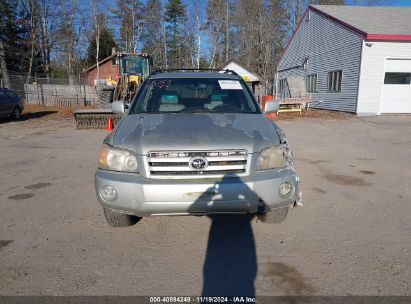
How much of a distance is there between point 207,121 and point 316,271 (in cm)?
183

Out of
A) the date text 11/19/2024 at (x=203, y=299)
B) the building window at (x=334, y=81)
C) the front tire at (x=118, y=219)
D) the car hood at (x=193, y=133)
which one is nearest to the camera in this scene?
the date text 11/19/2024 at (x=203, y=299)

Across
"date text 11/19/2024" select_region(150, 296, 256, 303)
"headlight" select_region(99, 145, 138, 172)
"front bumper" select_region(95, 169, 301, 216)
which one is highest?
"headlight" select_region(99, 145, 138, 172)

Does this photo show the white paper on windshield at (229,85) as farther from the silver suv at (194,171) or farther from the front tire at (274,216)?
the front tire at (274,216)

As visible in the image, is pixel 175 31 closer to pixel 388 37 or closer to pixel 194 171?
pixel 388 37

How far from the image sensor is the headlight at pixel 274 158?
2.99 m

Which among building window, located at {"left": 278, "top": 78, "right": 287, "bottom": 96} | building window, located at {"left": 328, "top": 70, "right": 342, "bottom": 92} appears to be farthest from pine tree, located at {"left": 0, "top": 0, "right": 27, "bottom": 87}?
building window, located at {"left": 328, "top": 70, "right": 342, "bottom": 92}

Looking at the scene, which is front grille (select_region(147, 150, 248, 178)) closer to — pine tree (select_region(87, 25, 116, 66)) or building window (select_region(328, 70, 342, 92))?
building window (select_region(328, 70, 342, 92))

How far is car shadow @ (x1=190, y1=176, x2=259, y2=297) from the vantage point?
2.56 m

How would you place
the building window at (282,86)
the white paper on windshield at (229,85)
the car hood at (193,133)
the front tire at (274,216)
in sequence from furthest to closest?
the building window at (282,86) < the white paper on windshield at (229,85) < the front tire at (274,216) < the car hood at (193,133)

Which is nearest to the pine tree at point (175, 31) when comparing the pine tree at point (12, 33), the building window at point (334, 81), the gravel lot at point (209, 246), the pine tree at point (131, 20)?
the pine tree at point (131, 20)

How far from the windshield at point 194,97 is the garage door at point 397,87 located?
15173 mm

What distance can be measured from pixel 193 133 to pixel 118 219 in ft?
4.11

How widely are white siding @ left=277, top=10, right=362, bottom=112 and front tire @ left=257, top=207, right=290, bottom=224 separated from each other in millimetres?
15635

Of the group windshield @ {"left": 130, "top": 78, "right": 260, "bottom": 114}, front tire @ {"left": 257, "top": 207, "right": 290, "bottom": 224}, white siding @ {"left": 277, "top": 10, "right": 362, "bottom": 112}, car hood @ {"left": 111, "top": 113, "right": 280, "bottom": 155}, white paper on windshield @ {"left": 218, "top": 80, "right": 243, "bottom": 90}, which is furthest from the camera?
white siding @ {"left": 277, "top": 10, "right": 362, "bottom": 112}
